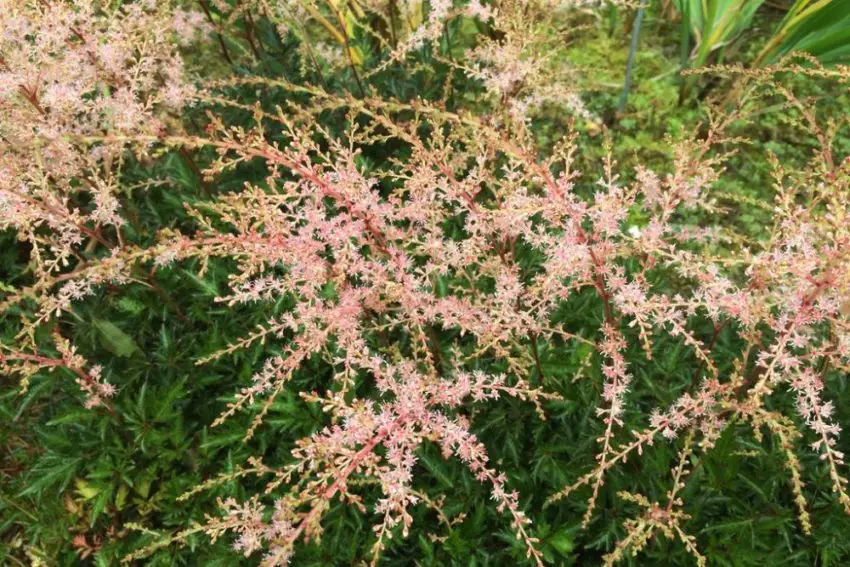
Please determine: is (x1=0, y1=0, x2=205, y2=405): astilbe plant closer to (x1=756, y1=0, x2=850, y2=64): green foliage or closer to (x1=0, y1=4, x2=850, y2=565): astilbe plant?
(x1=0, y1=4, x2=850, y2=565): astilbe plant

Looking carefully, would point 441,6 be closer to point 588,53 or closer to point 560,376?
point 560,376

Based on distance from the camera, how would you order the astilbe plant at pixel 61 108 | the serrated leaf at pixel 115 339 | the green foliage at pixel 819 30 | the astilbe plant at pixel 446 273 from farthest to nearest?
1. the green foliage at pixel 819 30
2. the serrated leaf at pixel 115 339
3. the astilbe plant at pixel 61 108
4. the astilbe plant at pixel 446 273

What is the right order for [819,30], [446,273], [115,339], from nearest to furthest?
[446,273] → [115,339] → [819,30]

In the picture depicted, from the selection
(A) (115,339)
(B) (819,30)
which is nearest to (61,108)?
(A) (115,339)

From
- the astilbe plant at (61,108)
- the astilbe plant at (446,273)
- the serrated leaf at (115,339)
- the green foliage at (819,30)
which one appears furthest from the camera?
the green foliage at (819,30)

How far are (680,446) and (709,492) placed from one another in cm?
22

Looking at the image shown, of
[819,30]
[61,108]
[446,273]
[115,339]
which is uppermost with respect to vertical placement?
[61,108]

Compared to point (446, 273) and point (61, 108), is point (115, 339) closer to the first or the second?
point (61, 108)

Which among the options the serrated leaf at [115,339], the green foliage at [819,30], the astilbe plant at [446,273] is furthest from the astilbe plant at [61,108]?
the green foliage at [819,30]

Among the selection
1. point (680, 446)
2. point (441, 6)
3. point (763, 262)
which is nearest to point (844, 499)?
point (763, 262)

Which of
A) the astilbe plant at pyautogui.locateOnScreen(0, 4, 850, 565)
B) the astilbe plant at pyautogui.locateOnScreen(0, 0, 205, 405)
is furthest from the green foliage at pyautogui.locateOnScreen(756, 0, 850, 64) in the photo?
the astilbe plant at pyautogui.locateOnScreen(0, 0, 205, 405)

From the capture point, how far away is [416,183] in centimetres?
204

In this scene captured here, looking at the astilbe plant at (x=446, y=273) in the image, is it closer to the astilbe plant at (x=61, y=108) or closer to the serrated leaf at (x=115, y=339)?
the astilbe plant at (x=61, y=108)

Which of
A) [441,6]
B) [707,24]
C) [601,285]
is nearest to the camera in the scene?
[601,285]
